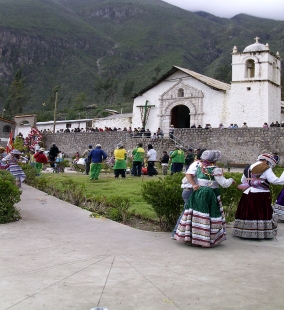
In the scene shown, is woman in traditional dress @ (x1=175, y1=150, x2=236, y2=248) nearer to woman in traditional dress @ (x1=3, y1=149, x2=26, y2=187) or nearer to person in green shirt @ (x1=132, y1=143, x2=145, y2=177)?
woman in traditional dress @ (x1=3, y1=149, x2=26, y2=187)

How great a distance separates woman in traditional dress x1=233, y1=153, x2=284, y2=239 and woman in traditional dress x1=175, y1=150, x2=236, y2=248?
0.66m

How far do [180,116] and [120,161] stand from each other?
19385 mm

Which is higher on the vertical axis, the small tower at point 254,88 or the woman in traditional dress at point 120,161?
the small tower at point 254,88

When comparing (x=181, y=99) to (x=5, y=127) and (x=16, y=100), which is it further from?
(x=16, y=100)

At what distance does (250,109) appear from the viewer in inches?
1104

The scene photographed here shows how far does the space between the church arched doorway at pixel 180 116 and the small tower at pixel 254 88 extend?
5062 mm

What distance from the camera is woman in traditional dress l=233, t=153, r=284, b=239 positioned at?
6.16 metres

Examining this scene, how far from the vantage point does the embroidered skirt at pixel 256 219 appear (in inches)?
242

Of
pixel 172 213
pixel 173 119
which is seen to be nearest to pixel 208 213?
pixel 172 213

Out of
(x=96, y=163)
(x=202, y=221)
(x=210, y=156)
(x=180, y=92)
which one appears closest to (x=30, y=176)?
(x=96, y=163)

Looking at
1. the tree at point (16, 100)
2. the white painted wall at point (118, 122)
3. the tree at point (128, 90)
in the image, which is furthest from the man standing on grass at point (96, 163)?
the tree at point (16, 100)

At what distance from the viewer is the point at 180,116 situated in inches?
1309

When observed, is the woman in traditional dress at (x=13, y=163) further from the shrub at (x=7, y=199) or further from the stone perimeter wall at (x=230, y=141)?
the stone perimeter wall at (x=230, y=141)

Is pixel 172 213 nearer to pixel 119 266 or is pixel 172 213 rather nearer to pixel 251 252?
pixel 251 252
